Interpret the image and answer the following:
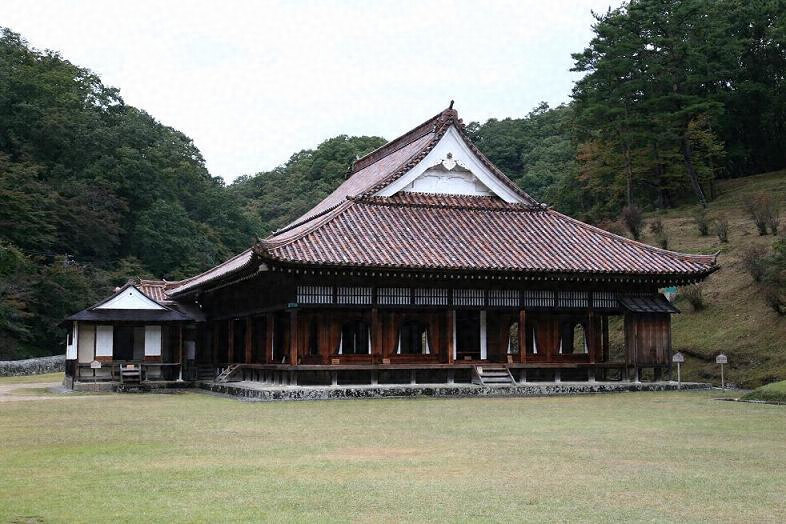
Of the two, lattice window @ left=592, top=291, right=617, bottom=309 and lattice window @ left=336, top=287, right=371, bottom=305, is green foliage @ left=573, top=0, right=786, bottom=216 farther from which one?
lattice window @ left=336, top=287, right=371, bottom=305

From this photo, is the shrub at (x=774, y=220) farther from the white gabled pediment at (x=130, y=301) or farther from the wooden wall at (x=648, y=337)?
the white gabled pediment at (x=130, y=301)

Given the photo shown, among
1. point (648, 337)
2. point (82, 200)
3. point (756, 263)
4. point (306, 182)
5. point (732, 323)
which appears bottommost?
point (648, 337)

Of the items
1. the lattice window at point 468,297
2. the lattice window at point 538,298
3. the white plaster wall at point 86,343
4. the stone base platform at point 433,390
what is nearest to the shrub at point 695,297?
the stone base platform at point 433,390

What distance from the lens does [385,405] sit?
819 inches

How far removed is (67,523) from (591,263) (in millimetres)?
22317

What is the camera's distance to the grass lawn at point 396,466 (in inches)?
302

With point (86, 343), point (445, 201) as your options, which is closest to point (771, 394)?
point (445, 201)

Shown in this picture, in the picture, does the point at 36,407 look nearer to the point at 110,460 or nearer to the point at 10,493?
the point at 110,460

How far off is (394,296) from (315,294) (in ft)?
8.25

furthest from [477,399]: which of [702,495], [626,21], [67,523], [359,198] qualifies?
[626,21]

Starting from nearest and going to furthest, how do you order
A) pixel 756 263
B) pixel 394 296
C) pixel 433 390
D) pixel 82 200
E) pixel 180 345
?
1. pixel 433 390
2. pixel 394 296
3. pixel 756 263
4. pixel 180 345
5. pixel 82 200

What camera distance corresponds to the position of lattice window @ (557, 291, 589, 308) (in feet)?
91.8

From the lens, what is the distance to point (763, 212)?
37406mm

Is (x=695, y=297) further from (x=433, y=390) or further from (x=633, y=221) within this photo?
(x=433, y=390)
